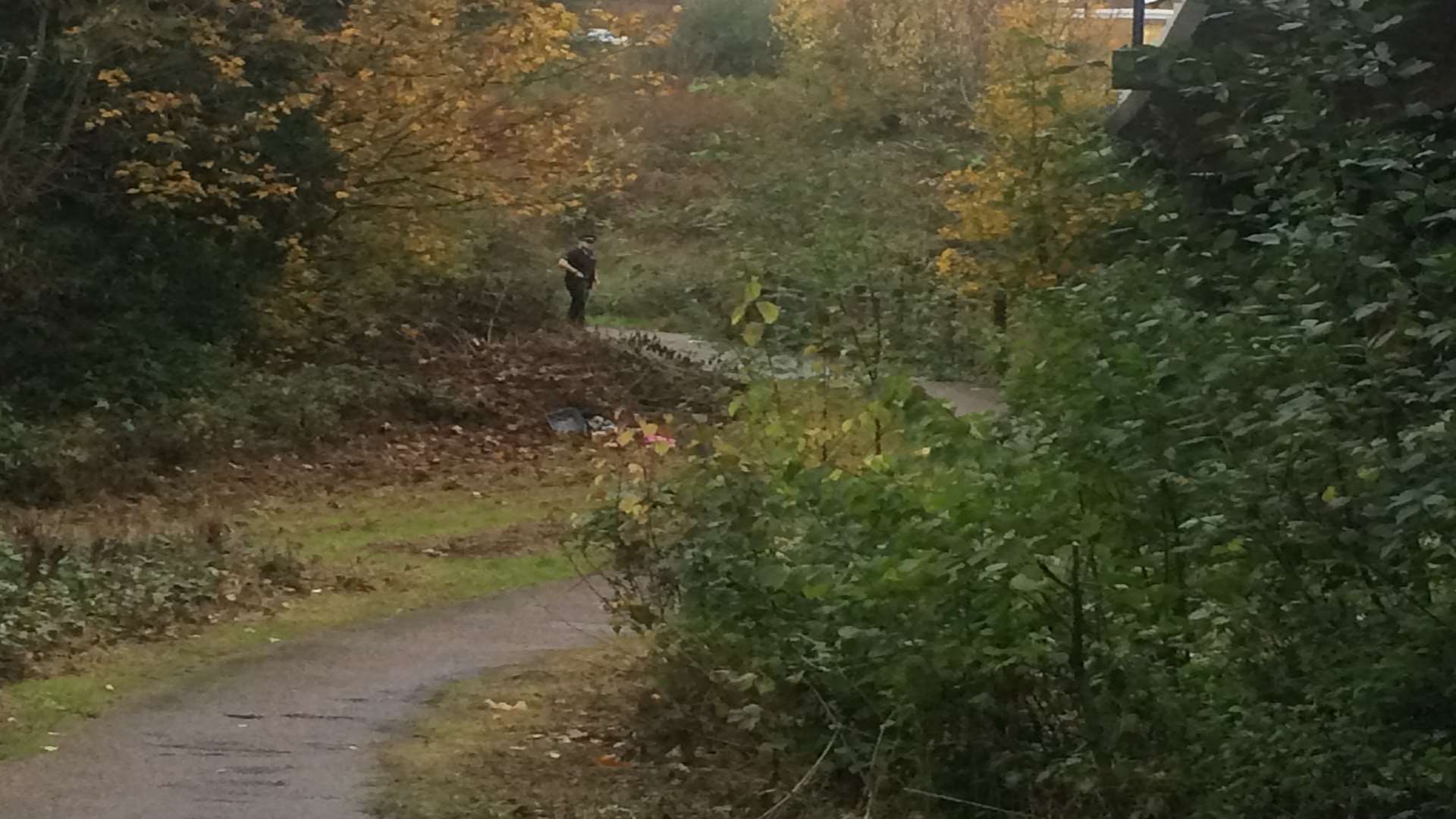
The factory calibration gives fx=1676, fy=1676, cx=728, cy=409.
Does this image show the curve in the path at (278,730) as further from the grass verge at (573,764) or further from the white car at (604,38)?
the white car at (604,38)

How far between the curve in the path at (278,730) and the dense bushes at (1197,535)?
202 centimetres

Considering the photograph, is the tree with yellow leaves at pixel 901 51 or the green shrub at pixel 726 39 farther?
the green shrub at pixel 726 39

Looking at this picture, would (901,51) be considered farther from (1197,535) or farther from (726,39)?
(1197,535)

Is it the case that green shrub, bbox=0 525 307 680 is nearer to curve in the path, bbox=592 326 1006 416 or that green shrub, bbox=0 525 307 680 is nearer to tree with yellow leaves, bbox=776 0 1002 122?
curve in the path, bbox=592 326 1006 416

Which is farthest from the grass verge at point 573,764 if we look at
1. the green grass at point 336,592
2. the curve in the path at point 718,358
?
the curve in the path at point 718,358

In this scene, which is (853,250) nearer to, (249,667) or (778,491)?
(249,667)

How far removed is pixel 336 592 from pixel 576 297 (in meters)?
13.5

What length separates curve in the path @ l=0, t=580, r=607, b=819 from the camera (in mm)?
7426

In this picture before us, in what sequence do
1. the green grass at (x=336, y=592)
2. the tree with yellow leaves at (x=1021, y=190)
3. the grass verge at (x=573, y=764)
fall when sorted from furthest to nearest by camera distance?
the tree with yellow leaves at (x=1021, y=190)
the green grass at (x=336, y=592)
the grass verge at (x=573, y=764)

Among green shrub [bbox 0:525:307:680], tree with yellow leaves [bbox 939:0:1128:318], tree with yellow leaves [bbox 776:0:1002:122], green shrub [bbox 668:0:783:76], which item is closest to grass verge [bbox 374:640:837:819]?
green shrub [bbox 0:525:307:680]

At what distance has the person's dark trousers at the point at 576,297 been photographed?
26.0 m

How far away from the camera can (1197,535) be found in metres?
5.16

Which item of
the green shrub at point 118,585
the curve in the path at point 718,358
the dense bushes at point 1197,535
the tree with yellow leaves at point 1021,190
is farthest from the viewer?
the curve in the path at point 718,358

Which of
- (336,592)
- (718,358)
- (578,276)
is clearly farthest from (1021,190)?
(336,592)
